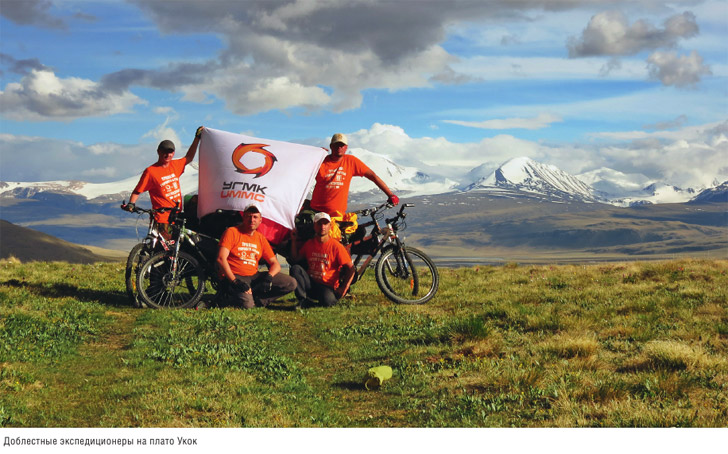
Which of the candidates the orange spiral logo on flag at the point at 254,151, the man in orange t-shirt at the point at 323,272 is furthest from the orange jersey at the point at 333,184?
the orange spiral logo on flag at the point at 254,151

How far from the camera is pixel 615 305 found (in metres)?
14.6

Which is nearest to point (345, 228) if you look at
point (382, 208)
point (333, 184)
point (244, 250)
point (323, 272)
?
point (382, 208)

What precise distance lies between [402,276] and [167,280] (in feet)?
18.2

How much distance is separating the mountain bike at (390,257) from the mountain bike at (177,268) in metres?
3.39

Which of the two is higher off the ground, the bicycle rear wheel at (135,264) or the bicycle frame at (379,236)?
the bicycle frame at (379,236)

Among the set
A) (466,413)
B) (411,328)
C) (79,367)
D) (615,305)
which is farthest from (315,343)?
(615,305)

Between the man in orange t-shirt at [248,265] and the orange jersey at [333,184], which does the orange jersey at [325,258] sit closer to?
the man in orange t-shirt at [248,265]

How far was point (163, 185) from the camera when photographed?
14711 mm

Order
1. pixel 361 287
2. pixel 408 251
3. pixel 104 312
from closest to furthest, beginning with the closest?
pixel 104 312 < pixel 408 251 < pixel 361 287

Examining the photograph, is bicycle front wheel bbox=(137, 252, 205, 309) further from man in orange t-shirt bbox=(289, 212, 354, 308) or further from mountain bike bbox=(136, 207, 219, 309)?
man in orange t-shirt bbox=(289, 212, 354, 308)

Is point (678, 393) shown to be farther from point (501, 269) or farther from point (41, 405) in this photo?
point (501, 269)

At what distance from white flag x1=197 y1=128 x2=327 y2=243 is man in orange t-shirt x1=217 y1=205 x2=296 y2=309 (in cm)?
57

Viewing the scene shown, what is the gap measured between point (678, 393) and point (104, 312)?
1158cm

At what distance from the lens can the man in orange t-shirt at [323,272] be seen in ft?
50.0
